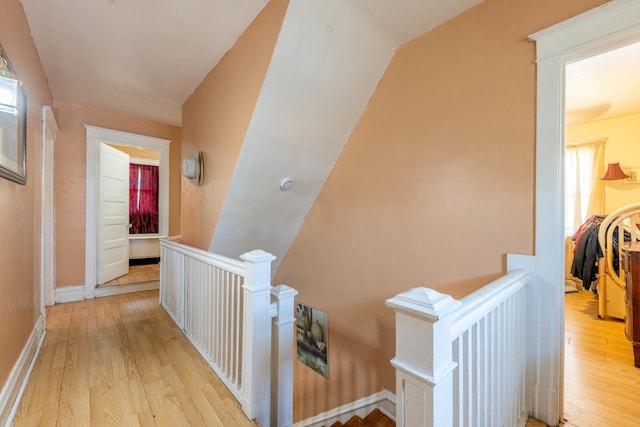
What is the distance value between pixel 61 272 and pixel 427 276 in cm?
419

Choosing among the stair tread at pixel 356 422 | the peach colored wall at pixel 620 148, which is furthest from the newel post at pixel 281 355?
the peach colored wall at pixel 620 148

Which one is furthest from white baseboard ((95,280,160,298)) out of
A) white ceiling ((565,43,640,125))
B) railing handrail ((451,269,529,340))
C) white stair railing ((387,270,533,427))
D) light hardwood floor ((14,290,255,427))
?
white ceiling ((565,43,640,125))

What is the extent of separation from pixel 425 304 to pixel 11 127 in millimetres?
2220

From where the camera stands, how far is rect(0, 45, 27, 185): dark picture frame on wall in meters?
1.32

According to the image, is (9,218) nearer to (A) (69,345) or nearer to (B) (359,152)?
(A) (69,345)

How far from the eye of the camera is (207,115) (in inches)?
110

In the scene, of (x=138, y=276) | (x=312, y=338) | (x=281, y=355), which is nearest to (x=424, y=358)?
(x=281, y=355)

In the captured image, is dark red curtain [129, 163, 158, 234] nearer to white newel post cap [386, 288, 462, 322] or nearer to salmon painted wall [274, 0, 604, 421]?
salmon painted wall [274, 0, 604, 421]

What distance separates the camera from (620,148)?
3656 mm

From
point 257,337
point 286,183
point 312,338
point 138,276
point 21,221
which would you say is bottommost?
point 312,338

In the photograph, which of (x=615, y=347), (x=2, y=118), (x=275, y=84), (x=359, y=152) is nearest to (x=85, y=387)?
(x=2, y=118)

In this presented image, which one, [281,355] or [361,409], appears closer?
[281,355]

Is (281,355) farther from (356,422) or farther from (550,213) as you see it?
(550,213)

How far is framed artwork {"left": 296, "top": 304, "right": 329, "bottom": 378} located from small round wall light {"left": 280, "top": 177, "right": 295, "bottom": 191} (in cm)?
132
